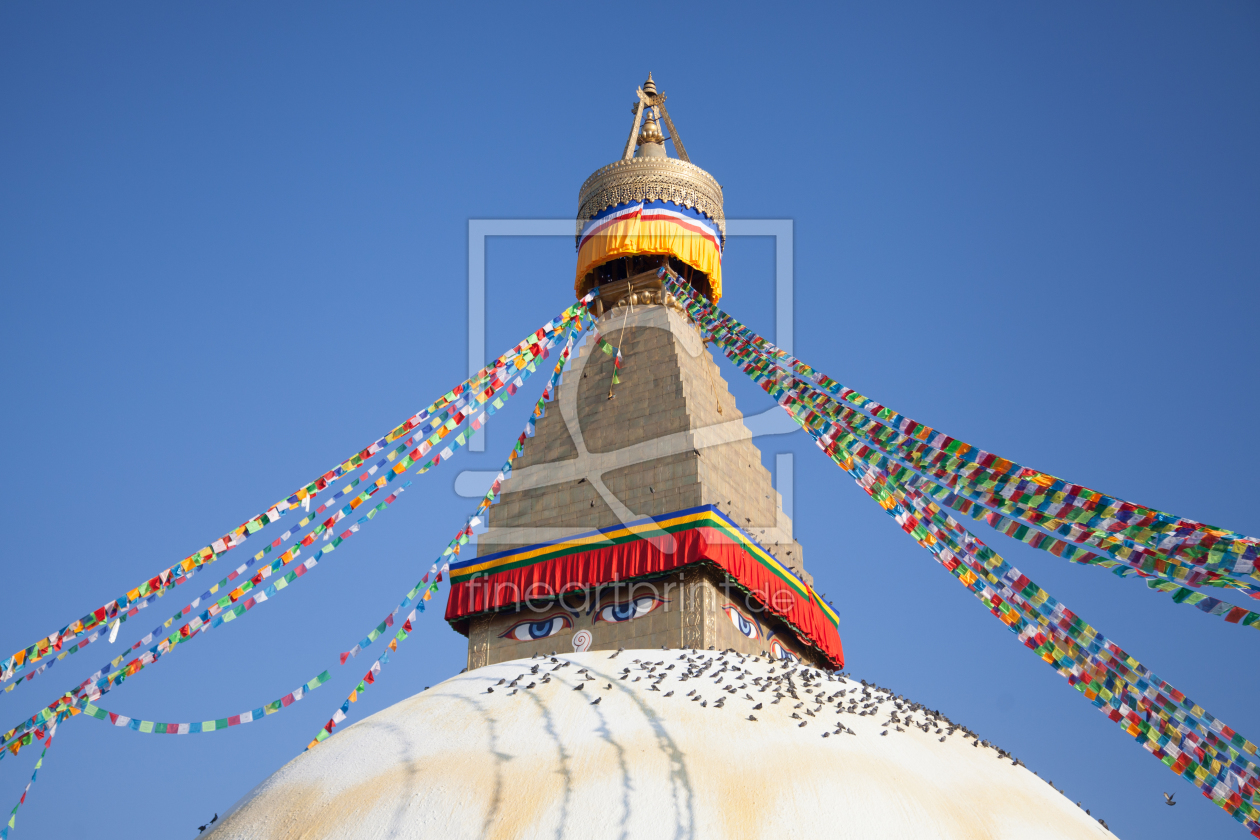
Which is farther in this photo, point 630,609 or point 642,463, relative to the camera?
point 642,463

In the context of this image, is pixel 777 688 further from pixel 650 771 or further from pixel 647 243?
pixel 647 243

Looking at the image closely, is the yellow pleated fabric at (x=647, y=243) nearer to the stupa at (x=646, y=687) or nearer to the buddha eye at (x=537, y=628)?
the stupa at (x=646, y=687)

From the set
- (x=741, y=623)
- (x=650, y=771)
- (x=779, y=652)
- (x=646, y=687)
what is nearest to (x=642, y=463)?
(x=741, y=623)

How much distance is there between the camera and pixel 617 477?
10.2 metres

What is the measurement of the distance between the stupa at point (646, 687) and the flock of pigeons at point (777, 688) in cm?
2

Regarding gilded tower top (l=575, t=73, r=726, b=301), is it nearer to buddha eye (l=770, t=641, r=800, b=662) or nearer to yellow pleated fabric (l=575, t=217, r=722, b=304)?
yellow pleated fabric (l=575, t=217, r=722, b=304)

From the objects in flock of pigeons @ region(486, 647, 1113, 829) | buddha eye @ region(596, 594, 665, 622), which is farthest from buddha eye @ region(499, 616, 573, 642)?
flock of pigeons @ region(486, 647, 1113, 829)

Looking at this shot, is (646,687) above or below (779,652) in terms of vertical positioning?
above

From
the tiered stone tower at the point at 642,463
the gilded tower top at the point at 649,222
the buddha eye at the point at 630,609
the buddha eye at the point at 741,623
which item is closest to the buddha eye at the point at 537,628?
the tiered stone tower at the point at 642,463

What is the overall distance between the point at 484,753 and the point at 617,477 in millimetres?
4783

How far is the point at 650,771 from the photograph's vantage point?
5301mm

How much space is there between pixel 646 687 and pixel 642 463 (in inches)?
159

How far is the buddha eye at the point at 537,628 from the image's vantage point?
9.43 metres

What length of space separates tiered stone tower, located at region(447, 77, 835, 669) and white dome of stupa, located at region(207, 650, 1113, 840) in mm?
2407
